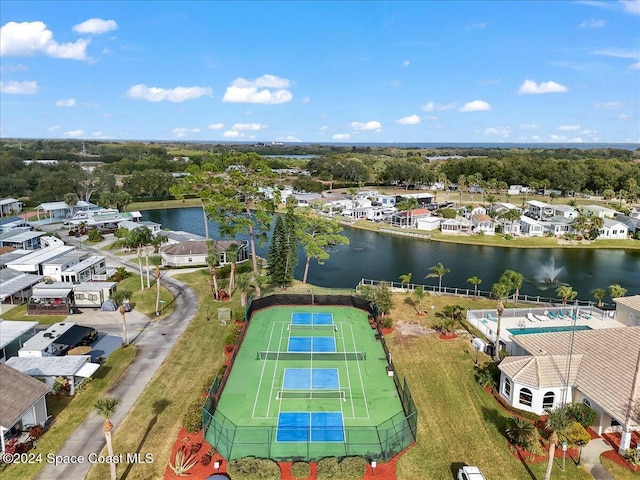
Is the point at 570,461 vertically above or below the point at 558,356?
below

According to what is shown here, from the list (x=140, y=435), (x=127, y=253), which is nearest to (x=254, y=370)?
(x=140, y=435)

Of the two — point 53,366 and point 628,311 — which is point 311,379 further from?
point 628,311

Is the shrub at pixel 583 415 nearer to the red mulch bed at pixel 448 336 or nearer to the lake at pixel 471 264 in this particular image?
the red mulch bed at pixel 448 336

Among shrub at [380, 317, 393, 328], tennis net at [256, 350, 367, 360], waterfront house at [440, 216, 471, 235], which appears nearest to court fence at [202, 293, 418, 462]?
tennis net at [256, 350, 367, 360]

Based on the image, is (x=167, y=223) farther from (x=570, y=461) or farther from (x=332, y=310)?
(x=570, y=461)

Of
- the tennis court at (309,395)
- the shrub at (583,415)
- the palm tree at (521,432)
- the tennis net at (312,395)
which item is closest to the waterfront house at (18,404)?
the tennis court at (309,395)

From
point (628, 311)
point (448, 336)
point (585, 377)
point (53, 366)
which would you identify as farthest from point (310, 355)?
point (628, 311)

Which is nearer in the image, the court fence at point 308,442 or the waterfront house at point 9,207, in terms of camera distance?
the court fence at point 308,442
